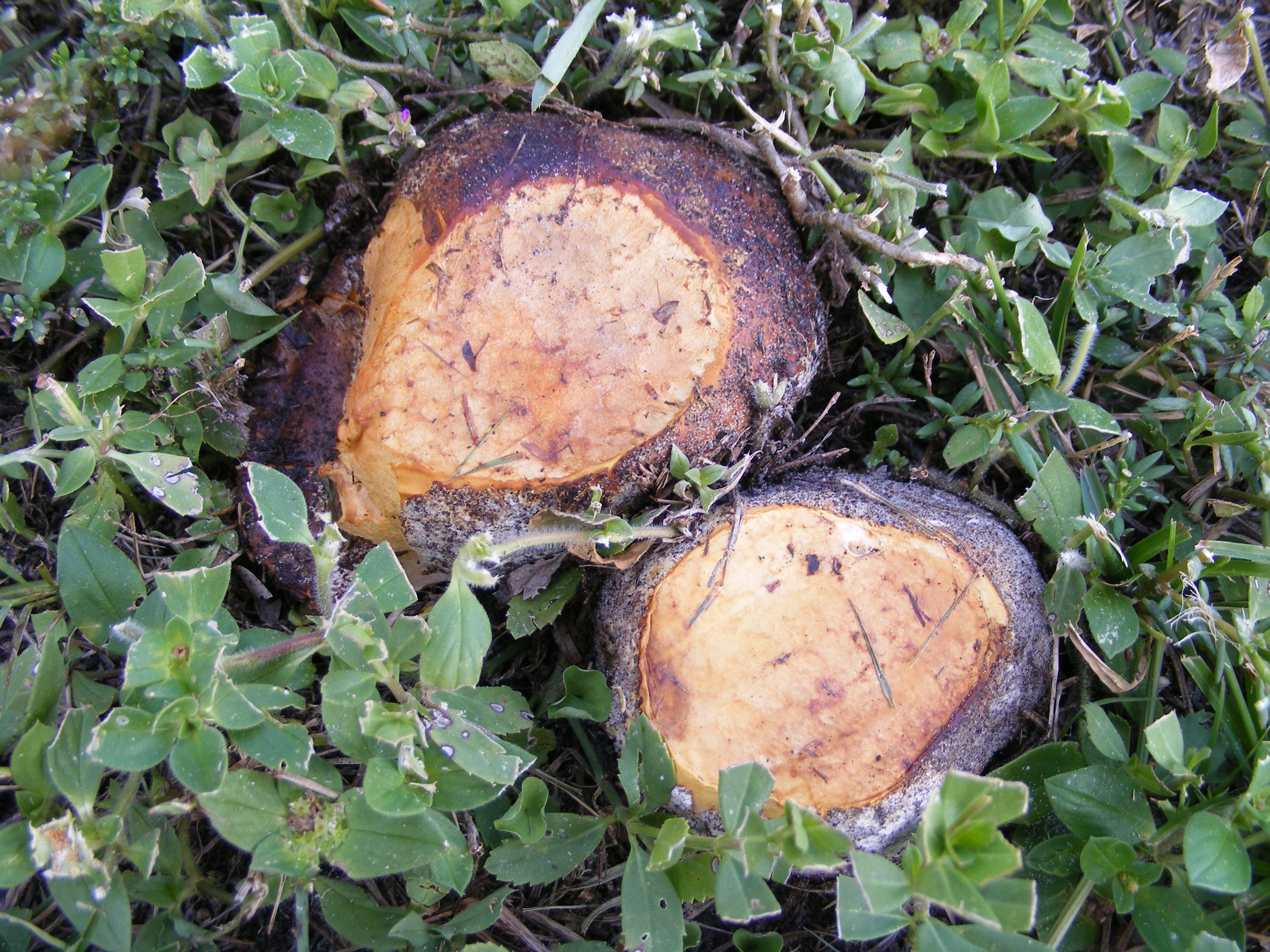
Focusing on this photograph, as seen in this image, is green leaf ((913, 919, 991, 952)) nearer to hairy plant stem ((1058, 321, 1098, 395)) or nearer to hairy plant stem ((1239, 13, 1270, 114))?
hairy plant stem ((1058, 321, 1098, 395))

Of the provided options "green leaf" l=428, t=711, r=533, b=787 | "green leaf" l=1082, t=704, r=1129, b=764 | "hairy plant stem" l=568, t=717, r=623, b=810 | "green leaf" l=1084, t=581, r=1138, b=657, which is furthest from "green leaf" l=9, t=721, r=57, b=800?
"green leaf" l=1084, t=581, r=1138, b=657

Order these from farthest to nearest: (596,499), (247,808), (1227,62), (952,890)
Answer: (1227,62) → (596,499) → (247,808) → (952,890)

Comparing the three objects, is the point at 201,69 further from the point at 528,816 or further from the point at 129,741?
the point at 528,816

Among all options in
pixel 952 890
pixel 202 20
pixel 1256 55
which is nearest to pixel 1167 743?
pixel 952 890

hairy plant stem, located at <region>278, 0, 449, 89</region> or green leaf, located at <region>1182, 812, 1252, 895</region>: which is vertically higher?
hairy plant stem, located at <region>278, 0, 449, 89</region>

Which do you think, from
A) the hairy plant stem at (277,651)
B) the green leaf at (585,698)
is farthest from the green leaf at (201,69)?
the green leaf at (585,698)

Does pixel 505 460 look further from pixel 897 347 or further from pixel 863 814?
pixel 897 347

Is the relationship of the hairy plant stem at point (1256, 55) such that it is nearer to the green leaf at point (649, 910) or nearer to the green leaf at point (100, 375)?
the green leaf at point (649, 910)
